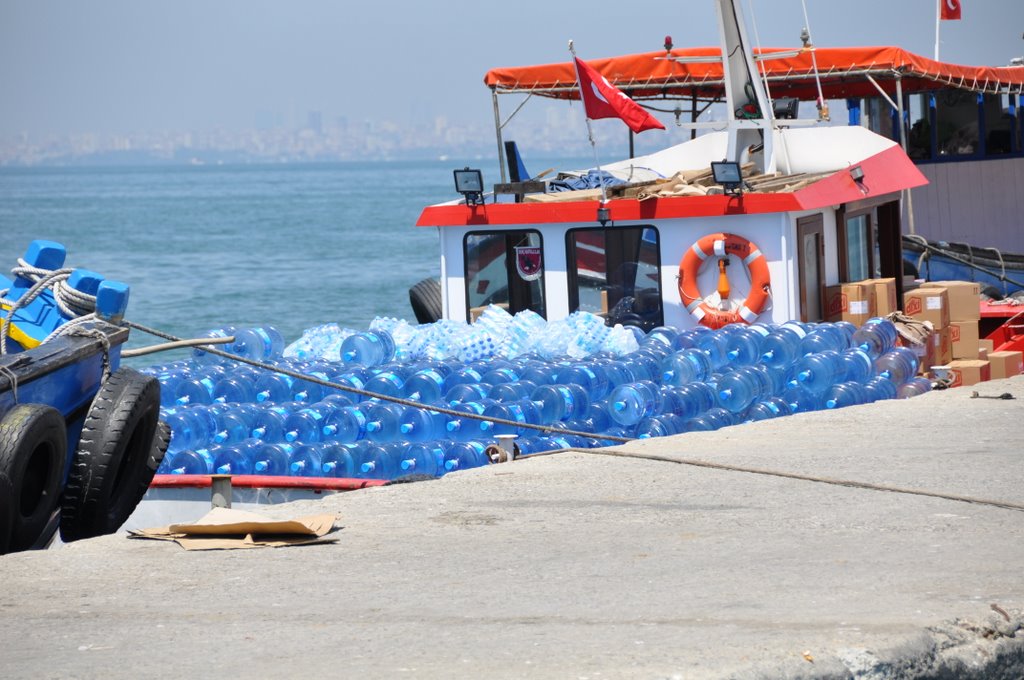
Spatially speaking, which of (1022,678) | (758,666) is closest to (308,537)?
(758,666)

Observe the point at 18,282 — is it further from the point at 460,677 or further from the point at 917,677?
the point at 917,677

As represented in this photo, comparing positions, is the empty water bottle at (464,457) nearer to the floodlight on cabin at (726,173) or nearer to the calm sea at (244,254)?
the floodlight on cabin at (726,173)

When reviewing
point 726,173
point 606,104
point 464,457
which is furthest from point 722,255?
point 464,457

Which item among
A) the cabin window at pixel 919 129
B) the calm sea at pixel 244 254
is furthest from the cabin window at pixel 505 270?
the calm sea at pixel 244 254

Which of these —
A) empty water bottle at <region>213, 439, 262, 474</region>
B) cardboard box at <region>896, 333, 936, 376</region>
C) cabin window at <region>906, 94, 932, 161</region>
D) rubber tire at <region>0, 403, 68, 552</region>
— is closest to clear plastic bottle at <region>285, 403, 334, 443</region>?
empty water bottle at <region>213, 439, 262, 474</region>

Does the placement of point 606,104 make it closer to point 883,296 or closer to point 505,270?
point 505,270

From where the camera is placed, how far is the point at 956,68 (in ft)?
60.9

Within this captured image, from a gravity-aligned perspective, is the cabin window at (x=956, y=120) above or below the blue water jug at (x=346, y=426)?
above

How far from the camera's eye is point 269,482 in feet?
29.6

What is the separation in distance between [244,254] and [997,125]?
142ft

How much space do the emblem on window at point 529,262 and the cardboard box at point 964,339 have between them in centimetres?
412

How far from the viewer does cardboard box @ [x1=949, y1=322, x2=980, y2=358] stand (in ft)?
44.3

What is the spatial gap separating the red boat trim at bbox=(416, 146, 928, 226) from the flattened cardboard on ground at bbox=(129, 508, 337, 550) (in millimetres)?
6534

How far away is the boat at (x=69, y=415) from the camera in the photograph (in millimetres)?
6699
